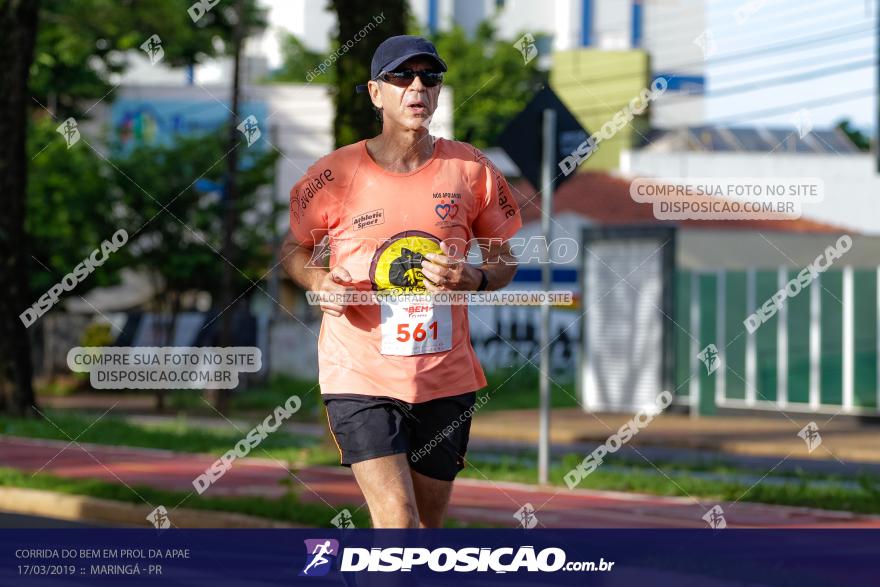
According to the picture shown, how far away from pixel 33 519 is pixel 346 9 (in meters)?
5.95

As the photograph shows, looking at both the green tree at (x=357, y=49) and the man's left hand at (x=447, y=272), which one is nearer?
the man's left hand at (x=447, y=272)

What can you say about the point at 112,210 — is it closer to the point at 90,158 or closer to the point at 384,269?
the point at 90,158

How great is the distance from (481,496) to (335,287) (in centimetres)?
688

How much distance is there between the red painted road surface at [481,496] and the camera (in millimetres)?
9812

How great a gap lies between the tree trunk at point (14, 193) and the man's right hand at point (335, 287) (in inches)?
583

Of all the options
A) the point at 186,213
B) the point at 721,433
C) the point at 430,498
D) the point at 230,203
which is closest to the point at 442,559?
the point at 430,498

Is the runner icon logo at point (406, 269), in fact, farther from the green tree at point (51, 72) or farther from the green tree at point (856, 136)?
the green tree at point (856, 136)

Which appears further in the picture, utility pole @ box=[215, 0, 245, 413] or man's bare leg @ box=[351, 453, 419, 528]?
utility pole @ box=[215, 0, 245, 413]

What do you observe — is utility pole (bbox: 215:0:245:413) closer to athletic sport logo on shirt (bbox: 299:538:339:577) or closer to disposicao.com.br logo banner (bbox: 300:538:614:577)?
athletic sport logo on shirt (bbox: 299:538:339:577)

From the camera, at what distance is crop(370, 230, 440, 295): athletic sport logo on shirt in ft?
16.2

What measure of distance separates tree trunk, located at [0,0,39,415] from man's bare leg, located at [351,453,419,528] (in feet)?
49.6

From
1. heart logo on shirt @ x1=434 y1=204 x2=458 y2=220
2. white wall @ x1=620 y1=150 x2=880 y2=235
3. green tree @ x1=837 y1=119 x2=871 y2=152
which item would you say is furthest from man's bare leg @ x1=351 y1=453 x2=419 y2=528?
green tree @ x1=837 y1=119 x2=871 y2=152

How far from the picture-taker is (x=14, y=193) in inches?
752

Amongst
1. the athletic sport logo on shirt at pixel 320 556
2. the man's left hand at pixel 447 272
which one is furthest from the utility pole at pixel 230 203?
the man's left hand at pixel 447 272
